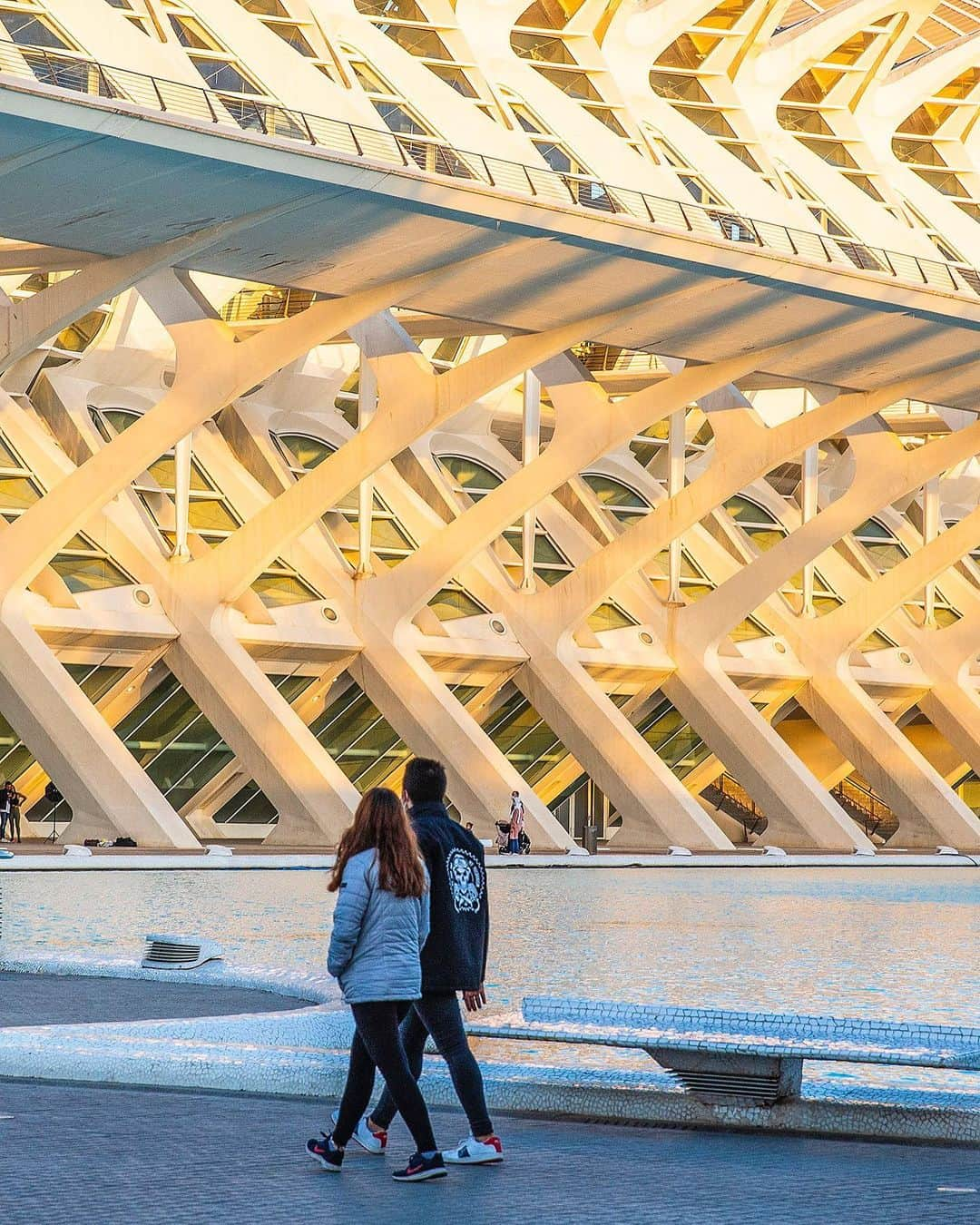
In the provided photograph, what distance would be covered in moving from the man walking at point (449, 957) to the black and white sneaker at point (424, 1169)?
216mm

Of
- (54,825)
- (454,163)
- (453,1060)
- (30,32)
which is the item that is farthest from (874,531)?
(453,1060)

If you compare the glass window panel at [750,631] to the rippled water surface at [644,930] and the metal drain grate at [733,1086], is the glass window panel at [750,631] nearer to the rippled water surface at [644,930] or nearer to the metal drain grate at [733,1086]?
the rippled water surface at [644,930]

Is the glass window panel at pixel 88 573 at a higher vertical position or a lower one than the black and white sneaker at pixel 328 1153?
higher

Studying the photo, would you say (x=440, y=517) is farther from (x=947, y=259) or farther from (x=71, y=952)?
(x=71, y=952)

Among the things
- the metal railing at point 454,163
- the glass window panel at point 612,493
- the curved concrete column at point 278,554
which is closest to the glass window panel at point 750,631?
the glass window panel at point 612,493

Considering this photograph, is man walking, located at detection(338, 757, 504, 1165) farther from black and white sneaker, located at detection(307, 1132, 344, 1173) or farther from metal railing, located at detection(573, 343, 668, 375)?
metal railing, located at detection(573, 343, 668, 375)

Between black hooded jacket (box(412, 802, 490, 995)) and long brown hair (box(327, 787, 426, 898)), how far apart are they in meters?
0.22

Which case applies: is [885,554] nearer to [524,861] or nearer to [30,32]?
[524,861]

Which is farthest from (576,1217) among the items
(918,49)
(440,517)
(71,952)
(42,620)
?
(918,49)

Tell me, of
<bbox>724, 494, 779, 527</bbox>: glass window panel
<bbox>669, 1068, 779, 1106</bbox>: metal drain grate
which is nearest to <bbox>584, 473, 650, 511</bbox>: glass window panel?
<bbox>724, 494, 779, 527</bbox>: glass window panel

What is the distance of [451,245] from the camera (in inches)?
931

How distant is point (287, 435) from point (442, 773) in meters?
27.6

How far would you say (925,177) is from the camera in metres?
34.6

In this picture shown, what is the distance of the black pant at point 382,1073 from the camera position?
490 centimetres
